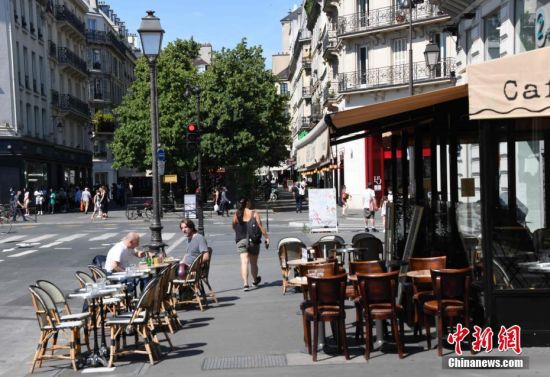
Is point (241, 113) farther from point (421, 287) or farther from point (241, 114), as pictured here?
point (421, 287)

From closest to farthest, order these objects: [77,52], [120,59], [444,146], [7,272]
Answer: [444,146] → [7,272] → [77,52] → [120,59]

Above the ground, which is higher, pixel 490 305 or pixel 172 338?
pixel 490 305

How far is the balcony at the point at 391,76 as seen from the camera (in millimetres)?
39125

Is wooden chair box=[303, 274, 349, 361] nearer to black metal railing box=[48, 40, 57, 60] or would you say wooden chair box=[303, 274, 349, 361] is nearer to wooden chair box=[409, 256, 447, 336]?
wooden chair box=[409, 256, 447, 336]

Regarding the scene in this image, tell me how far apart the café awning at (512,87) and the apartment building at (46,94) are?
39783mm

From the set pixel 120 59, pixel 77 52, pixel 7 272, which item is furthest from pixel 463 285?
pixel 120 59

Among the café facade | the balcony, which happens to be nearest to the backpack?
the café facade

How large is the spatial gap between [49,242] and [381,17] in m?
24.0

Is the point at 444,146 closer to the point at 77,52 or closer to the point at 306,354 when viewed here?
the point at 306,354

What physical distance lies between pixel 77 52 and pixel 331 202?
146 ft

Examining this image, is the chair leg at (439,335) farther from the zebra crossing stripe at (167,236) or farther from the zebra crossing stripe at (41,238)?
the zebra crossing stripe at (41,238)

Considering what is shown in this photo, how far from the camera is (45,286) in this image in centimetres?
917

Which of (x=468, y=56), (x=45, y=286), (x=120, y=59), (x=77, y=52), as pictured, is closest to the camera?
(x=45, y=286)

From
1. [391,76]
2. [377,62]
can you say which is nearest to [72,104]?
[377,62]
